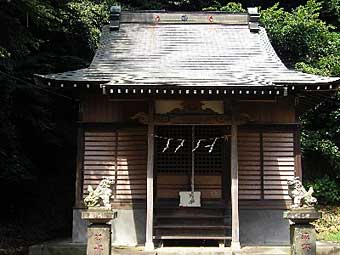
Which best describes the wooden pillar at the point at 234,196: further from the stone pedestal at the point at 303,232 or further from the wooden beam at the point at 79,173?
the wooden beam at the point at 79,173

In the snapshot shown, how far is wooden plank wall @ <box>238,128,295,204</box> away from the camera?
39.4 ft

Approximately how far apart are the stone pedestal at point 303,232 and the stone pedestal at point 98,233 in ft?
11.9

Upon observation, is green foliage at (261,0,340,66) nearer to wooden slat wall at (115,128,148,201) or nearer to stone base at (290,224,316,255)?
wooden slat wall at (115,128,148,201)

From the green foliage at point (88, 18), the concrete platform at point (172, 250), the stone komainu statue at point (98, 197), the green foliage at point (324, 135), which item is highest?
the green foliage at point (88, 18)

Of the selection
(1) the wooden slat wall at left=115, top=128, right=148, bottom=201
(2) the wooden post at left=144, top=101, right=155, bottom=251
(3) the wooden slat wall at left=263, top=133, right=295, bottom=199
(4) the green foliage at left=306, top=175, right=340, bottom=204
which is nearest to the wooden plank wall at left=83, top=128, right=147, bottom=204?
(1) the wooden slat wall at left=115, top=128, right=148, bottom=201

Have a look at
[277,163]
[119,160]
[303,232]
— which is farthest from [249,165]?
[119,160]

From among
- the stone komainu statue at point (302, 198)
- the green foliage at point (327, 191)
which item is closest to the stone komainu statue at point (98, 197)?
the stone komainu statue at point (302, 198)

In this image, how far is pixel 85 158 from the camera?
12.0 meters

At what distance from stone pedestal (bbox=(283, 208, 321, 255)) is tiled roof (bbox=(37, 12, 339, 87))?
301 centimetres

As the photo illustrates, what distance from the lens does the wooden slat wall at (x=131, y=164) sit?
11953mm

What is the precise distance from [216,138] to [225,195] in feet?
5.47

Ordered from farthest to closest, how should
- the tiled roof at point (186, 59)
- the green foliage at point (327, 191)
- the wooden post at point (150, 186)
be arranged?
1. the green foliage at point (327, 191)
2. the tiled roof at point (186, 59)
3. the wooden post at point (150, 186)

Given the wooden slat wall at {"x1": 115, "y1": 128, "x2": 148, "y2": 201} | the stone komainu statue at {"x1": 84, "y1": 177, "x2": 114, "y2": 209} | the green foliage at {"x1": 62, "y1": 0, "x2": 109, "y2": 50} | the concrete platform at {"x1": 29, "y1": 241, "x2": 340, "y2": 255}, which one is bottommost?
the concrete platform at {"x1": 29, "y1": 241, "x2": 340, "y2": 255}

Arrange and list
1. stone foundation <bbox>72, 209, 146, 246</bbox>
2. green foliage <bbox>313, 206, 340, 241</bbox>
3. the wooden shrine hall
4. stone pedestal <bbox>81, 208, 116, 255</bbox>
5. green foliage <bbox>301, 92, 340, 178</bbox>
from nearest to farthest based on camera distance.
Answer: stone pedestal <bbox>81, 208, 116, 255</bbox>, the wooden shrine hall, stone foundation <bbox>72, 209, 146, 246</bbox>, green foliage <bbox>313, 206, 340, 241</bbox>, green foliage <bbox>301, 92, 340, 178</bbox>
